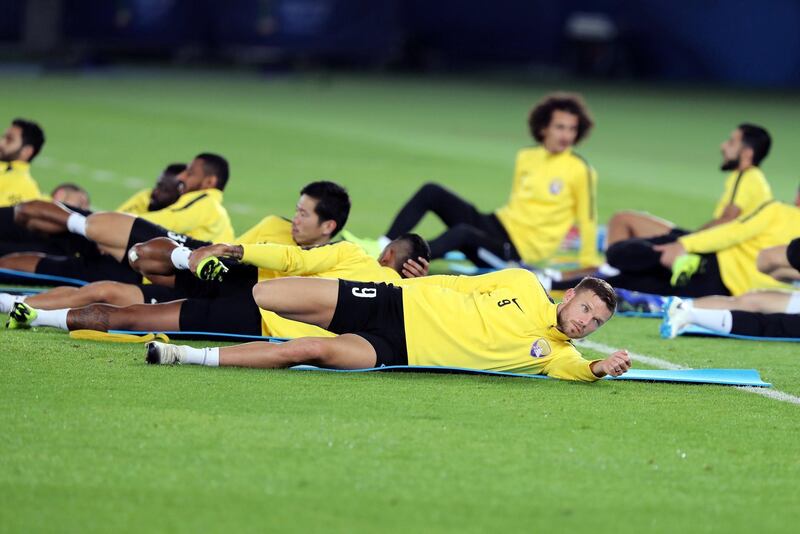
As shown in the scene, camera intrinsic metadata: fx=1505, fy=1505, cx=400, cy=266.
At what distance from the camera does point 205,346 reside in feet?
28.6

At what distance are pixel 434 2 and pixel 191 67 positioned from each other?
652 cm

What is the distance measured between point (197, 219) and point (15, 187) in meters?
2.02

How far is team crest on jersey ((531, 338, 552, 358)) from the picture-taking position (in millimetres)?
8078

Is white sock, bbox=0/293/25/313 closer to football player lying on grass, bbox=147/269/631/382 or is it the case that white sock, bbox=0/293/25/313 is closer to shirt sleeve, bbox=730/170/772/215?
football player lying on grass, bbox=147/269/631/382

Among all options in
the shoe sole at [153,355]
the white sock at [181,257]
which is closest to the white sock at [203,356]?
the shoe sole at [153,355]

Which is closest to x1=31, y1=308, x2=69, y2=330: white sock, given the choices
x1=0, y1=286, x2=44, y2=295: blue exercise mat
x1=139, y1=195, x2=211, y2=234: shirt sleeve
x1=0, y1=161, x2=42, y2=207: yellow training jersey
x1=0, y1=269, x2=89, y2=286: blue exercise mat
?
x1=0, y1=286, x2=44, y2=295: blue exercise mat

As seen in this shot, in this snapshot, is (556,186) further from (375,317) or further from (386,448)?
(386,448)

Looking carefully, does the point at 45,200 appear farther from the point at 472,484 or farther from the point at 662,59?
the point at 662,59

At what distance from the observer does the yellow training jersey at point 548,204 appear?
41.0ft

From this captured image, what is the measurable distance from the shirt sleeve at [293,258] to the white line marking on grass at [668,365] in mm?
2049

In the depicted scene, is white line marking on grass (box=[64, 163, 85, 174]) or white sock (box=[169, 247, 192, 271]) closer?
white sock (box=[169, 247, 192, 271])

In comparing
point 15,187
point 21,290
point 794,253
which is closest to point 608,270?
point 794,253

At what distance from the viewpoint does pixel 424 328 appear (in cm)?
803

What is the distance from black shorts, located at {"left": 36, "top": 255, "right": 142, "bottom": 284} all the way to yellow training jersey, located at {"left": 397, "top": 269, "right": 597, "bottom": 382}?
250 centimetres
